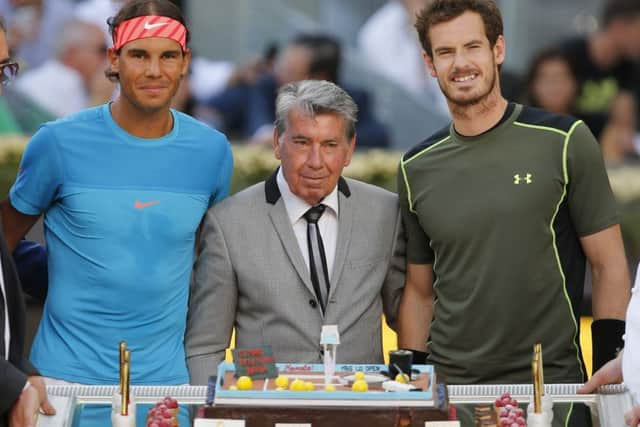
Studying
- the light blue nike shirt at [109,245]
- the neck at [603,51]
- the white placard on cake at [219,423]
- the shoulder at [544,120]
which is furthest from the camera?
the neck at [603,51]

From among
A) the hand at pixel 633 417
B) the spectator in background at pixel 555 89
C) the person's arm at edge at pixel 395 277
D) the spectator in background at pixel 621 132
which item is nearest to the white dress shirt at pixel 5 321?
the person's arm at edge at pixel 395 277

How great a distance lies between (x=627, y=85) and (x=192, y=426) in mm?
6160

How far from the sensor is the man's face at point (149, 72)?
12.3ft

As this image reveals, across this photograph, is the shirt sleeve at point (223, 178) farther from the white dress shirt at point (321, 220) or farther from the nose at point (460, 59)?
the nose at point (460, 59)

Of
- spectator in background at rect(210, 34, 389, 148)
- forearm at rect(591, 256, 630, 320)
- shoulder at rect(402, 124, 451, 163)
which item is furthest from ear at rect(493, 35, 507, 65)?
spectator in background at rect(210, 34, 389, 148)

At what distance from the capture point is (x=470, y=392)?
3299mm

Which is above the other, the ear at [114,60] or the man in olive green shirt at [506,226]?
the ear at [114,60]

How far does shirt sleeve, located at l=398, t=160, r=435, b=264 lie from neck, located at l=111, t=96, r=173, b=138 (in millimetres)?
732

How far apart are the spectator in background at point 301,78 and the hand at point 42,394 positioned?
5337 millimetres

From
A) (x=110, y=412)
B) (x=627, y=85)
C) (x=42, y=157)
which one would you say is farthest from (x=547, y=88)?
(x=110, y=412)

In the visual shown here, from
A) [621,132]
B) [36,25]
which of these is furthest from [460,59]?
[36,25]

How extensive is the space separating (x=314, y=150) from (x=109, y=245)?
0.62 meters

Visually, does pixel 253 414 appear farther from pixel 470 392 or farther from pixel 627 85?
pixel 627 85

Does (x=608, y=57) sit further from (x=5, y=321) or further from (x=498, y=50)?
(x=5, y=321)
